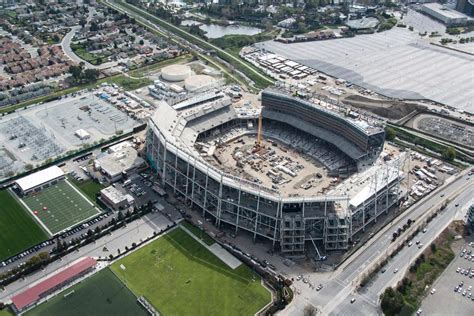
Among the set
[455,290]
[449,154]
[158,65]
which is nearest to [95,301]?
[455,290]

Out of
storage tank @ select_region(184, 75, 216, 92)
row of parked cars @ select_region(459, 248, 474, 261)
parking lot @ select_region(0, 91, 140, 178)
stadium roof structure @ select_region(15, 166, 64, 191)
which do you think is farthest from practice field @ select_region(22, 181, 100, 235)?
row of parked cars @ select_region(459, 248, 474, 261)

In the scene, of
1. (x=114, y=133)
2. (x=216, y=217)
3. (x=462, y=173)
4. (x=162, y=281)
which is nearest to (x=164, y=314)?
(x=162, y=281)

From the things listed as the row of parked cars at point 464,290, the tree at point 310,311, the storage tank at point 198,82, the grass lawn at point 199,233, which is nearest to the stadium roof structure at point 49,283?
the grass lawn at point 199,233

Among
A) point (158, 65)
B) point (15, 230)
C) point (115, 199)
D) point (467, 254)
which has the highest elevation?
point (158, 65)

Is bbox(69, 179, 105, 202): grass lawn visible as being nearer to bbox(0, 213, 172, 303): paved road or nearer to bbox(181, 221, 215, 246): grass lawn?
bbox(0, 213, 172, 303): paved road

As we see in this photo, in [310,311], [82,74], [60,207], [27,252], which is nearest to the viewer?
[310,311]

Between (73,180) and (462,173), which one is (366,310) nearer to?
(462,173)

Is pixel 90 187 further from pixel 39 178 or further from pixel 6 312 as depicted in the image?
pixel 6 312
